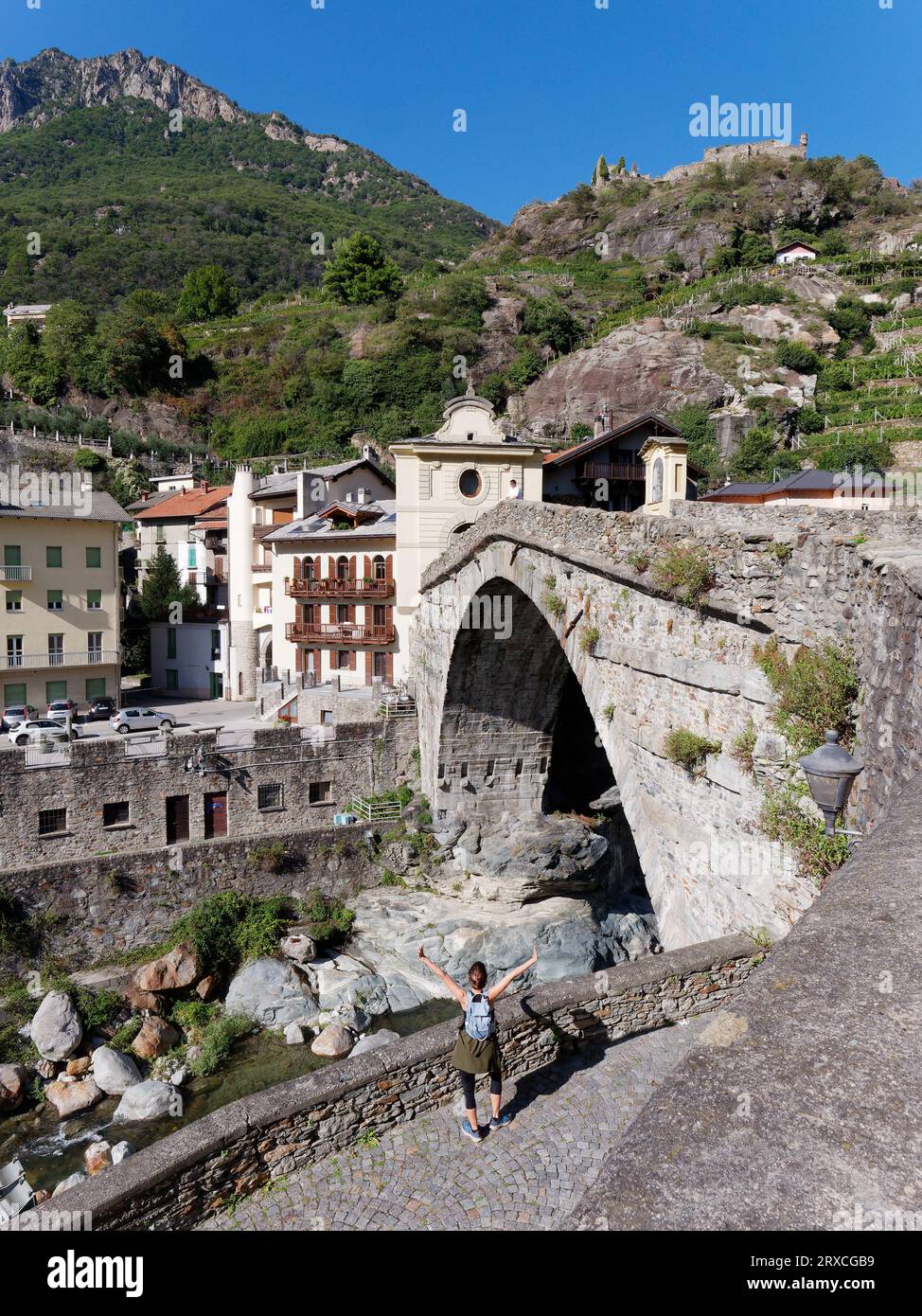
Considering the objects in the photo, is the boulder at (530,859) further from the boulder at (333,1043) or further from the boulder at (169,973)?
the boulder at (169,973)

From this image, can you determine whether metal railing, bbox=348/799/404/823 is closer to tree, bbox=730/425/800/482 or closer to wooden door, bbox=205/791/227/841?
wooden door, bbox=205/791/227/841

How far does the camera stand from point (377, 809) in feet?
76.7

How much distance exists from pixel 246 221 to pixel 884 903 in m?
116

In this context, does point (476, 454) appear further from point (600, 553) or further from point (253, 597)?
point (600, 553)

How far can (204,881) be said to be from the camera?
21031 millimetres

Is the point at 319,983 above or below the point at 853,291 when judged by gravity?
below

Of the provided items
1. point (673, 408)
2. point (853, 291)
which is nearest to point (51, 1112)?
point (673, 408)

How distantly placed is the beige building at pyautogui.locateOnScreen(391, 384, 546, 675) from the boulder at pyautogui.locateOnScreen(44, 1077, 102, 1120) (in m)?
15.2

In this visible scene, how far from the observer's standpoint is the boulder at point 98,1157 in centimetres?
1382

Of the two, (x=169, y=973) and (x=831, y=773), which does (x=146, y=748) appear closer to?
(x=169, y=973)

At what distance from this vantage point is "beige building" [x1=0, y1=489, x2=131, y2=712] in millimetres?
27547

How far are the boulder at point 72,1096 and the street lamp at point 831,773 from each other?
1611 centimetres

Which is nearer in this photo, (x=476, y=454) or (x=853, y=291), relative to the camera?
(x=476, y=454)
